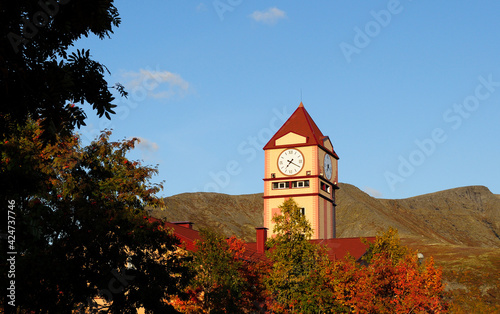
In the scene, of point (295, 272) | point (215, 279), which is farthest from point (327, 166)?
point (215, 279)

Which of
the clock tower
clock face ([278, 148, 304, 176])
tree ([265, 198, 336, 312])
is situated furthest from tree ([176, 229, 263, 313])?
clock face ([278, 148, 304, 176])

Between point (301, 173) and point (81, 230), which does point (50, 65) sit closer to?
point (81, 230)

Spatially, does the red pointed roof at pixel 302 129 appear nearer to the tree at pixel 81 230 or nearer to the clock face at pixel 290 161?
A: the clock face at pixel 290 161

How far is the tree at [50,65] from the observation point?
962 centimetres

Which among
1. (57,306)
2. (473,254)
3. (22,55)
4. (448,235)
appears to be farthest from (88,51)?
(448,235)

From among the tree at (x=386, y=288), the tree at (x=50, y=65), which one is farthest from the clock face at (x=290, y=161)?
the tree at (x=50, y=65)

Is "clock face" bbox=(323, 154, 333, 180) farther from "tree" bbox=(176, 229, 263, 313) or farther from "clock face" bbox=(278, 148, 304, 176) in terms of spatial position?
"tree" bbox=(176, 229, 263, 313)

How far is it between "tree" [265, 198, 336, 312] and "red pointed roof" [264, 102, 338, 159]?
3362 centimetres

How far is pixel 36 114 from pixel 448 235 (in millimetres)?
203087

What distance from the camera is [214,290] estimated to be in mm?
29922

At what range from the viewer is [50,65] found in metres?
10.4

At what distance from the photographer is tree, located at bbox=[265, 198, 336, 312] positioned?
29391 mm

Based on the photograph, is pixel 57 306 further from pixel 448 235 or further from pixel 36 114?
pixel 448 235

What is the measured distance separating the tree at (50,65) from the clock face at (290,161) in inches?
2108
